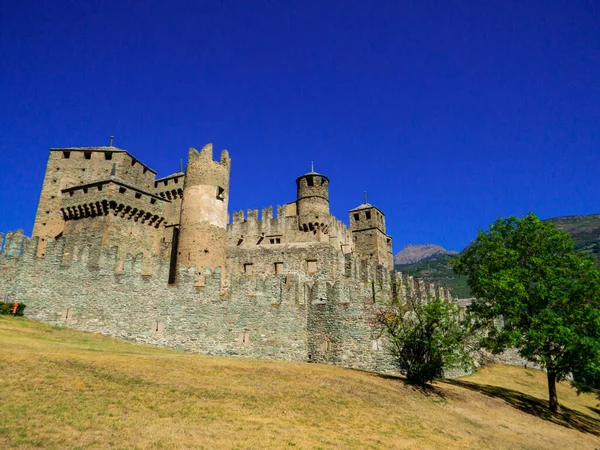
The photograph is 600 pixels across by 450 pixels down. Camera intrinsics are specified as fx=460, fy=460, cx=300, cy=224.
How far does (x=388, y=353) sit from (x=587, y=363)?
9777 mm

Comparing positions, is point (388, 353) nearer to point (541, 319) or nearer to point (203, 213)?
point (541, 319)

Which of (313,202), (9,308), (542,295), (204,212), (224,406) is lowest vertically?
(224,406)

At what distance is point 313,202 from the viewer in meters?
52.1

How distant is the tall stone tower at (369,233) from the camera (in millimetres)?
59188

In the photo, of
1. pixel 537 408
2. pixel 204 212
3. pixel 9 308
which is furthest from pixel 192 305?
pixel 537 408

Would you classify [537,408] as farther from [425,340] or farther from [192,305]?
[192,305]

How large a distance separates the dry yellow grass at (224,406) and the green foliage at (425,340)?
1.27 m

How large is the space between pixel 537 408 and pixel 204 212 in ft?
93.1

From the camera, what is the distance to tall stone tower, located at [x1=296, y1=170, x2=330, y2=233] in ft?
168

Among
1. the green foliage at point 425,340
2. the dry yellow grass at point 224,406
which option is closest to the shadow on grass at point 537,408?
the dry yellow grass at point 224,406

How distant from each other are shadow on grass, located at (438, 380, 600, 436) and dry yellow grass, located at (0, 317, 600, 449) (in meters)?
0.12

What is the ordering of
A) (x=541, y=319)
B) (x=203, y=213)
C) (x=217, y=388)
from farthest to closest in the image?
(x=203, y=213)
(x=541, y=319)
(x=217, y=388)

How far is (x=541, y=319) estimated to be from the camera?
80.0 feet

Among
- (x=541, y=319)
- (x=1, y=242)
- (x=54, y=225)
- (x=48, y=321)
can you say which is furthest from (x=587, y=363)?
(x=54, y=225)
